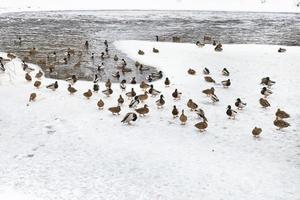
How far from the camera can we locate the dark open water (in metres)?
29.4

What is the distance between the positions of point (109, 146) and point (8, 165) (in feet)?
10.1

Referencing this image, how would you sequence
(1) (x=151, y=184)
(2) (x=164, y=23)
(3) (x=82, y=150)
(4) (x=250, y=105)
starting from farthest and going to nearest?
(2) (x=164, y=23) < (4) (x=250, y=105) < (3) (x=82, y=150) < (1) (x=151, y=184)

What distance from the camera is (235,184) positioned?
1207cm

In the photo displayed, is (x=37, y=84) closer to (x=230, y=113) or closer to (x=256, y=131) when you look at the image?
(x=230, y=113)

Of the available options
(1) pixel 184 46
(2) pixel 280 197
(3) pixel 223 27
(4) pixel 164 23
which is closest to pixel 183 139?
(2) pixel 280 197

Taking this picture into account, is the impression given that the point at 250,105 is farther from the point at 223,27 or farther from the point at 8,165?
the point at 223,27

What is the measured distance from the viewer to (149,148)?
14383 mm

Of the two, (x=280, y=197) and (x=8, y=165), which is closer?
(x=280, y=197)

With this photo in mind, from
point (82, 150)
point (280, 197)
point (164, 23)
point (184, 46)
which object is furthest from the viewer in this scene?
point (164, 23)

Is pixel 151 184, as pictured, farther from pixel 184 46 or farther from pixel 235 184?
pixel 184 46

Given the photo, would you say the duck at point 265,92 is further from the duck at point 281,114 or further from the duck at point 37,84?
the duck at point 37,84

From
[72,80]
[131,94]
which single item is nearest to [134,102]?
[131,94]

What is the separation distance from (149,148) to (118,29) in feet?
94.0

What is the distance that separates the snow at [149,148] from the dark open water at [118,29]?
525 cm
